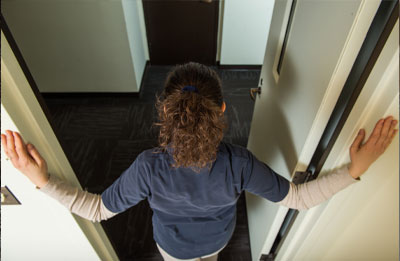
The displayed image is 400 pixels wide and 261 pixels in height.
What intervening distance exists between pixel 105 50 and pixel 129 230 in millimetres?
1705

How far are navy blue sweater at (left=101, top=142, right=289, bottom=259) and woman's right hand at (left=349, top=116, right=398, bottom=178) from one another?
9.6 inches

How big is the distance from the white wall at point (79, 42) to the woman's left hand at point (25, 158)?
6.44ft

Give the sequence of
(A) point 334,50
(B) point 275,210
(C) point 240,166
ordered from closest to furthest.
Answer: (A) point 334,50 < (C) point 240,166 < (B) point 275,210

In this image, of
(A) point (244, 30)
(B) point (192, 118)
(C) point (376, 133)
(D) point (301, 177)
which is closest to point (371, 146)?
(C) point (376, 133)

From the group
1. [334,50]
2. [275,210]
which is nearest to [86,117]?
[275,210]

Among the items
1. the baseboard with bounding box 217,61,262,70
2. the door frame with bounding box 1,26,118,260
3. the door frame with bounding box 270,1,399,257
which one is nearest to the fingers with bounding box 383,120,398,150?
the door frame with bounding box 270,1,399,257

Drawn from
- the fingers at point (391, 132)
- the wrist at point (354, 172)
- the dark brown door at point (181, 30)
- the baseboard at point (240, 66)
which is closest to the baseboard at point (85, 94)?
the dark brown door at point (181, 30)

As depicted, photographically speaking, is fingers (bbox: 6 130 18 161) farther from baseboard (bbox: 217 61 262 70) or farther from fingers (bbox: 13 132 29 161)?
baseboard (bbox: 217 61 262 70)

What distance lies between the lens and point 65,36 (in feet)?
7.98

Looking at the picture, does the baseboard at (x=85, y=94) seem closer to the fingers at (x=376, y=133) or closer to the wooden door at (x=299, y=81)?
the wooden door at (x=299, y=81)

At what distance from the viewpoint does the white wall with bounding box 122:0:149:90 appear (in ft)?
8.18

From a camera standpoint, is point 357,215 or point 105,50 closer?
point 357,215

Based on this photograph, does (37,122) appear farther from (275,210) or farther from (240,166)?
(275,210)

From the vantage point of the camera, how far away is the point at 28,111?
26.5 inches
